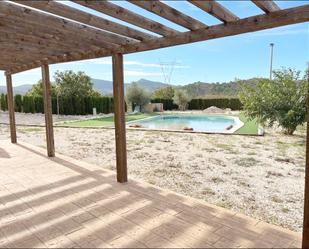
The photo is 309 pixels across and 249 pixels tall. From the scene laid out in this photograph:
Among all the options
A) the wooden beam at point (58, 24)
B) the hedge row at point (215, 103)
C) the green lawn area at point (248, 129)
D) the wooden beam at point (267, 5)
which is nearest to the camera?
the wooden beam at point (267, 5)

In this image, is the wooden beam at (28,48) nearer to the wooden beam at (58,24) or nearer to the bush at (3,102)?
the wooden beam at (58,24)

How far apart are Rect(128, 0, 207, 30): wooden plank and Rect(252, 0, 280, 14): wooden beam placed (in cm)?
73

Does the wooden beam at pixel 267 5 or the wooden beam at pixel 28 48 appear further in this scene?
the wooden beam at pixel 28 48

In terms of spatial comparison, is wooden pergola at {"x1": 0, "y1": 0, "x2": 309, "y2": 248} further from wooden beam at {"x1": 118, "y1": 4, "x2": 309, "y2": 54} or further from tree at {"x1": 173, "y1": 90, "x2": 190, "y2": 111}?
tree at {"x1": 173, "y1": 90, "x2": 190, "y2": 111}

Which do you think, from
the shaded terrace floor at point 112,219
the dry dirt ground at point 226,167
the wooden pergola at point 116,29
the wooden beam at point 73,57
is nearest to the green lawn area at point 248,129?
the dry dirt ground at point 226,167

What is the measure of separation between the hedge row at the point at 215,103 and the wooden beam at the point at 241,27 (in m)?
24.2

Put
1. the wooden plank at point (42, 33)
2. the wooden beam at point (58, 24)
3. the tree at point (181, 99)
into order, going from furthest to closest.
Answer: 1. the tree at point (181, 99)
2. the wooden plank at point (42, 33)
3. the wooden beam at point (58, 24)

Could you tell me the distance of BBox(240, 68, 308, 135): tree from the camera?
33.1ft

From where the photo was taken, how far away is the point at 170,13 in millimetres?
2701

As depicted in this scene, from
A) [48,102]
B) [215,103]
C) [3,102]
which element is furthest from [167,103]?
[48,102]

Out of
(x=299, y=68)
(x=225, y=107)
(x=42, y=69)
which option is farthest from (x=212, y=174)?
(x=225, y=107)

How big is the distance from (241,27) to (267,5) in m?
0.37

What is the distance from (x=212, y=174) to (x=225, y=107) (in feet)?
74.7

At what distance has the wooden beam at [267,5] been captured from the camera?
2.32 m
